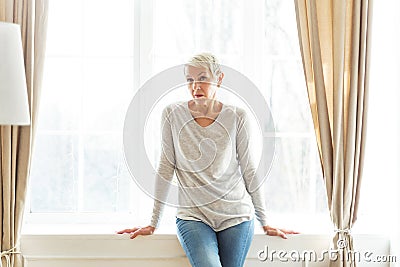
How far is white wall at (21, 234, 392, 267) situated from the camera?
2879mm

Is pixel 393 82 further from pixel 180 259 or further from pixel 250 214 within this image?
pixel 180 259

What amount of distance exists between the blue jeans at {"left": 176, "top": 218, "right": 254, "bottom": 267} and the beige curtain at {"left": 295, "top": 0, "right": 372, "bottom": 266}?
1.59 feet

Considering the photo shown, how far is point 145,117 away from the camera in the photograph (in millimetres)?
3107

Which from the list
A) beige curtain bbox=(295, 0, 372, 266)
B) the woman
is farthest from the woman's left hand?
beige curtain bbox=(295, 0, 372, 266)

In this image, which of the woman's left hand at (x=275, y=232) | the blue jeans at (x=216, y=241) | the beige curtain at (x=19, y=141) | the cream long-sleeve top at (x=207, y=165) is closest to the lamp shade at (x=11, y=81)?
the beige curtain at (x=19, y=141)

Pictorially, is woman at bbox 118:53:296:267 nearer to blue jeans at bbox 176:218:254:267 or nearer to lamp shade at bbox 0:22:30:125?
blue jeans at bbox 176:218:254:267

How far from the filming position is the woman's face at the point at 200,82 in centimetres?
280

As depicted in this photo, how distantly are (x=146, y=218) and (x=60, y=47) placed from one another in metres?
1.00

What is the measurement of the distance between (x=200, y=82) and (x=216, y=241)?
74 cm

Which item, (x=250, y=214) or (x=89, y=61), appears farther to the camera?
(x=89, y=61)

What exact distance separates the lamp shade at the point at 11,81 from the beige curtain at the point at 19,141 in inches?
17.9

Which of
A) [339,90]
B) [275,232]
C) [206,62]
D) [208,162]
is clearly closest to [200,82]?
[206,62]

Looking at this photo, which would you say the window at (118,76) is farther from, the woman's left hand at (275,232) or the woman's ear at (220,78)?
the woman's ear at (220,78)

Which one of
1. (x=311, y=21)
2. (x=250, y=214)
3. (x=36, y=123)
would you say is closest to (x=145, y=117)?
(x=36, y=123)
